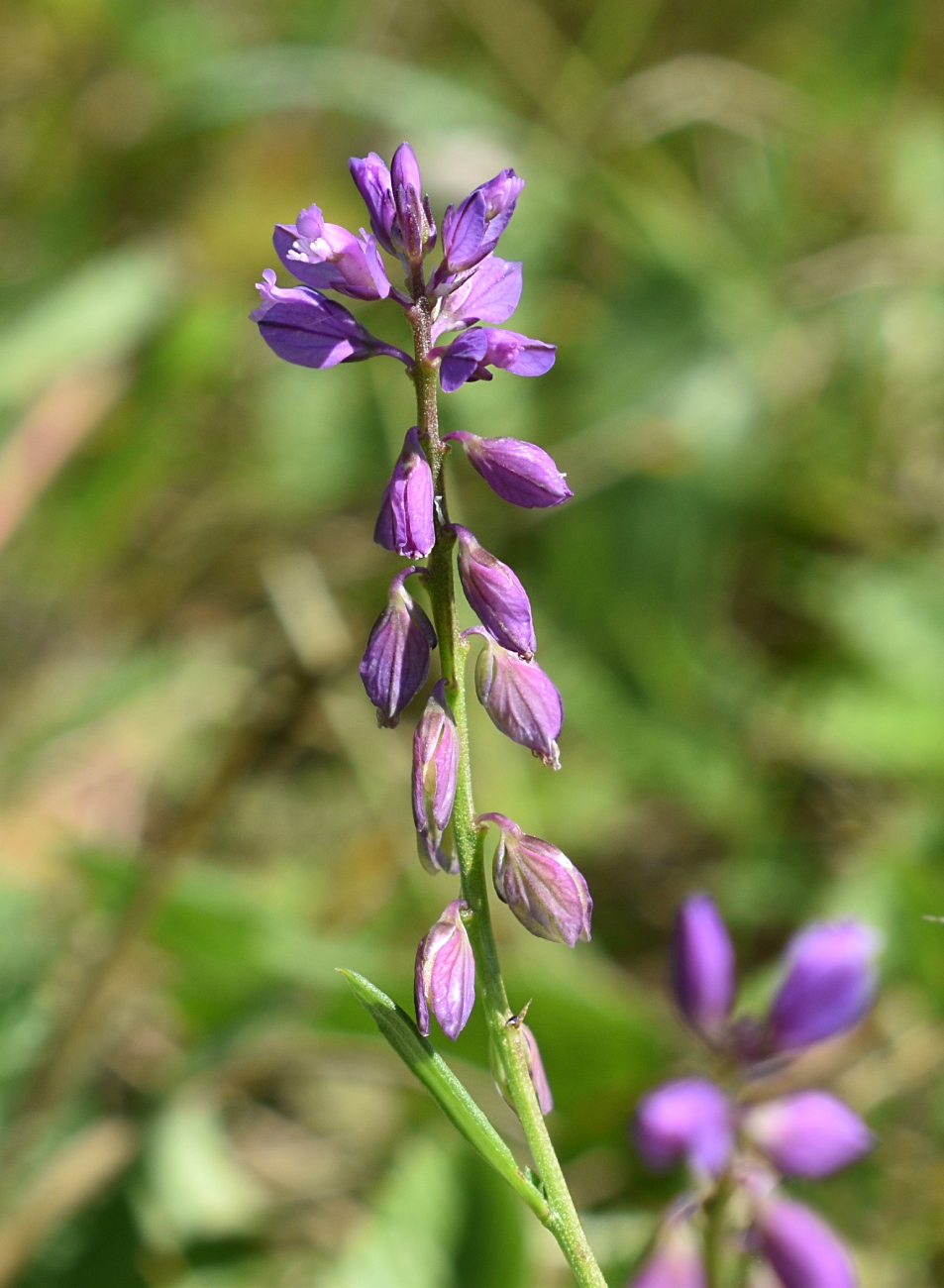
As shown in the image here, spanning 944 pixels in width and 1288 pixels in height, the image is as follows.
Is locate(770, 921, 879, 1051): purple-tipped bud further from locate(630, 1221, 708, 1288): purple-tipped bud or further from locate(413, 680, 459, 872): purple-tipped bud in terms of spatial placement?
locate(413, 680, 459, 872): purple-tipped bud

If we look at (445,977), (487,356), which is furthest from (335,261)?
(445,977)

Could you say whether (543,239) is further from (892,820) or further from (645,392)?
(892,820)

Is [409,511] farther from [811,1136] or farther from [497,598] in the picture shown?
[811,1136]

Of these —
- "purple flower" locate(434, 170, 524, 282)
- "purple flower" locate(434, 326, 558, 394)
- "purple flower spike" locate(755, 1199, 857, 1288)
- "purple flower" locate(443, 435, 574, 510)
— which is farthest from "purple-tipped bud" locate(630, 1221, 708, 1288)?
"purple flower" locate(434, 170, 524, 282)

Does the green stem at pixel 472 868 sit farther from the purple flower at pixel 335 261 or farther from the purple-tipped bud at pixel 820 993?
the purple-tipped bud at pixel 820 993

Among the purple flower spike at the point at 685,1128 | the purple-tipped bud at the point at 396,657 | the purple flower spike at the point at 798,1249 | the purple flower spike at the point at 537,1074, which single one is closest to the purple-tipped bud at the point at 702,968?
the purple flower spike at the point at 685,1128

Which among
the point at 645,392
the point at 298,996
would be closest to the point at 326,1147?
the point at 298,996

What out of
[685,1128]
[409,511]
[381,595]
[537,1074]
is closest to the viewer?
[409,511]
